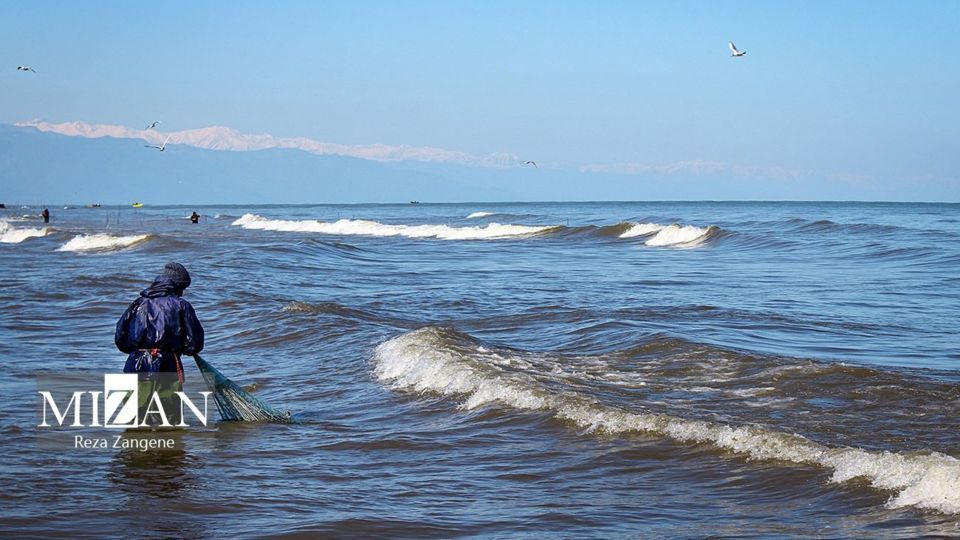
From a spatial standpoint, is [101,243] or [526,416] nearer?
[526,416]

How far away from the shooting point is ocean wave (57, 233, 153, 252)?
115ft

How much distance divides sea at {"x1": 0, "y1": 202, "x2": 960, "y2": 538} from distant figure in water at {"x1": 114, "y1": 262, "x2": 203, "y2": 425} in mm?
542

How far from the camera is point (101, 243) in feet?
121

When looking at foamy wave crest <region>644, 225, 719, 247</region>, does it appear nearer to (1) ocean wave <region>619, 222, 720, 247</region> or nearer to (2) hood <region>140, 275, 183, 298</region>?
(1) ocean wave <region>619, 222, 720, 247</region>

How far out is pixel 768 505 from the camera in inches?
240

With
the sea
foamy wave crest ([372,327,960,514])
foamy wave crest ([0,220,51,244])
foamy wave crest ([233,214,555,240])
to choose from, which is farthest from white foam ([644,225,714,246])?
foamy wave crest ([372,327,960,514])

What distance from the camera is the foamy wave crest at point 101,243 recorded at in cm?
3522

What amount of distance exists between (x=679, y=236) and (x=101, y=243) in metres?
20.8

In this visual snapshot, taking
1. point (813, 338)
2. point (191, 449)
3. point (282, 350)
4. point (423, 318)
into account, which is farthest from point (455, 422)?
point (423, 318)

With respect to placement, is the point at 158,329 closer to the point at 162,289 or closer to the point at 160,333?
the point at 160,333

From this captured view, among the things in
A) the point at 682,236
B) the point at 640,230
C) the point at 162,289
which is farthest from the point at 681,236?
the point at 162,289

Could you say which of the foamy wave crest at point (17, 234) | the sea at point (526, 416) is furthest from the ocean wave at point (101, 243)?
the sea at point (526, 416)

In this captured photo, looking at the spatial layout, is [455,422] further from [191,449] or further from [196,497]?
[196,497]

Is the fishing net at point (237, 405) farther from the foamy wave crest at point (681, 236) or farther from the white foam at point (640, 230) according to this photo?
the white foam at point (640, 230)
